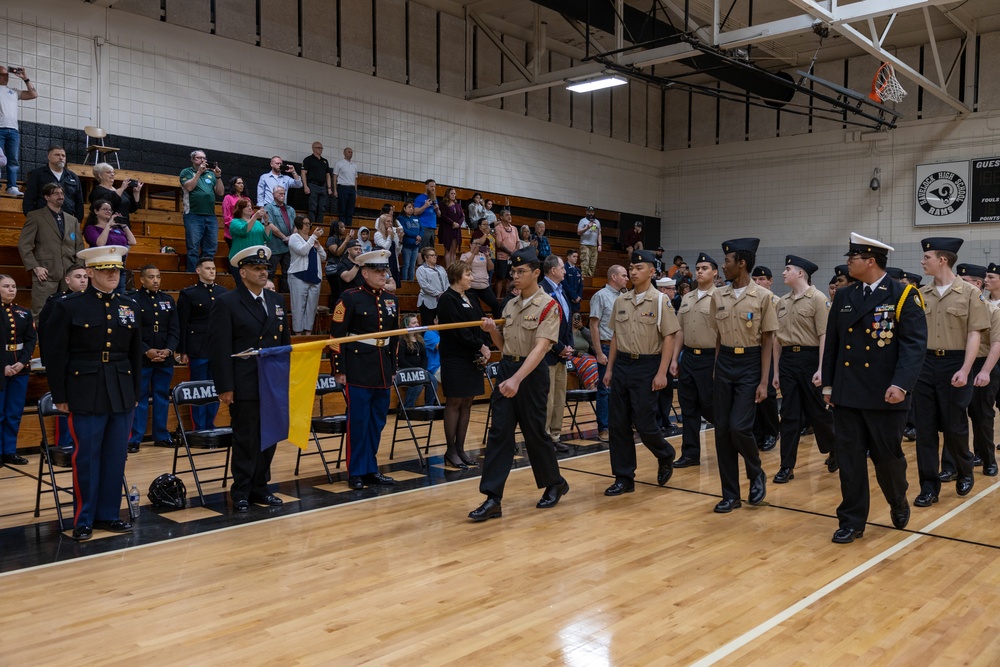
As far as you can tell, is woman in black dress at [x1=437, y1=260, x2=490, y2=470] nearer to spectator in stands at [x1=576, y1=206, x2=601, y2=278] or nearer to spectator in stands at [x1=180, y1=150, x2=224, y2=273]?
spectator in stands at [x1=180, y1=150, x2=224, y2=273]

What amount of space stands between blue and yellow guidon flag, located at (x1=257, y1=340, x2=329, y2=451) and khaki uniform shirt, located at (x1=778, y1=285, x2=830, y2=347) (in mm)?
3900

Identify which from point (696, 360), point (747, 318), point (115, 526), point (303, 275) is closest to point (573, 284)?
point (303, 275)

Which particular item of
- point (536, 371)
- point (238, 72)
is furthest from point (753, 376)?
point (238, 72)

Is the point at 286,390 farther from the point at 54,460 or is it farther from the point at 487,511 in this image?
the point at 487,511

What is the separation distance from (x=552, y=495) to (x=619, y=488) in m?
0.62

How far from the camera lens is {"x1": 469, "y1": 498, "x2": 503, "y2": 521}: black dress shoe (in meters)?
5.42

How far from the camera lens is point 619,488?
6.21 meters

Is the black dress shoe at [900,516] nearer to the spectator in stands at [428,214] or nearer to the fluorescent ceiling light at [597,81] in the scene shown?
the spectator in stands at [428,214]

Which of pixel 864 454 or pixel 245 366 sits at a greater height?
pixel 245 366

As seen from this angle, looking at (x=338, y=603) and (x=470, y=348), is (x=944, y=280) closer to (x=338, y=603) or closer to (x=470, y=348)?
(x=470, y=348)

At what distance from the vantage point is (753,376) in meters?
5.64

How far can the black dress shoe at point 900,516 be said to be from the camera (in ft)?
16.9

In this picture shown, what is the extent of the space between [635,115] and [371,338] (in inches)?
638

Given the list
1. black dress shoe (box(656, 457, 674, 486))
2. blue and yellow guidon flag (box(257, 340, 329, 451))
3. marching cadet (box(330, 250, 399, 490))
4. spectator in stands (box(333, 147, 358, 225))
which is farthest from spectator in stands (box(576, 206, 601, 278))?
blue and yellow guidon flag (box(257, 340, 329, 451))
